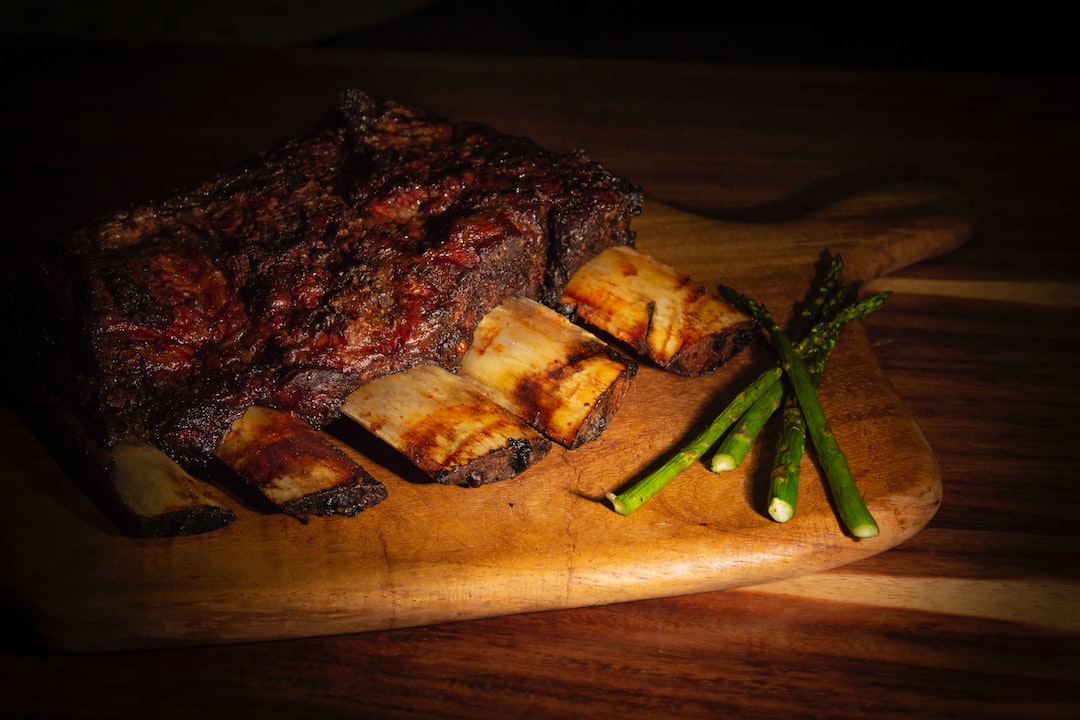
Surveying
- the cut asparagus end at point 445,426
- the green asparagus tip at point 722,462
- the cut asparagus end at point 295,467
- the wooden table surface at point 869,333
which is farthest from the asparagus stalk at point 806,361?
the cut asparagus end at point 295,467

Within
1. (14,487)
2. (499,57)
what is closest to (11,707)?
(14,487)

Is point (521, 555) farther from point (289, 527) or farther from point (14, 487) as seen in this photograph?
point (14, 487)

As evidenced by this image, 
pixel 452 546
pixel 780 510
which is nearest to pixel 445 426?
pixel 452 546

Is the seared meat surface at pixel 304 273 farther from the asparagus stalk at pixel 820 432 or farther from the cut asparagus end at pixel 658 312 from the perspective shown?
the asparagus stalk at pixel 820 432

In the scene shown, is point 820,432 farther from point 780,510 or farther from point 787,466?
point 780,510

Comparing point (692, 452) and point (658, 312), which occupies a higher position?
point (658, 312)

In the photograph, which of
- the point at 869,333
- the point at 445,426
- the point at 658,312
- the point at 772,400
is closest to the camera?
the point at 445,426
